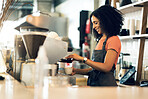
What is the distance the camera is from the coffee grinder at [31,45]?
1615mm

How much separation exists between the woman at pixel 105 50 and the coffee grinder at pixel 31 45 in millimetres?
744

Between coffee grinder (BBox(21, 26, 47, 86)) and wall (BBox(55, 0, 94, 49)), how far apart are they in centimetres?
365

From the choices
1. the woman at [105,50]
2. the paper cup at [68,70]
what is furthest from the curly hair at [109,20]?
the paper cup at [68,70]

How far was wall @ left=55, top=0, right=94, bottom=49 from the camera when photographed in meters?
5.58

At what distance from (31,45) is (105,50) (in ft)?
3.48

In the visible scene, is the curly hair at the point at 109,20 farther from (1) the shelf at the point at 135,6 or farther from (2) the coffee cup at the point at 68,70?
(1) the shelf at the point at 135,6

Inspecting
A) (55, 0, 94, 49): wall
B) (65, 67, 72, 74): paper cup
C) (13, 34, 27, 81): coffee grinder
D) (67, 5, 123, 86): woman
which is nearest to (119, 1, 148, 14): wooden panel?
(67, 5, 123, 86): woman

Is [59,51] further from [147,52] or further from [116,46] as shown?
[147,52]

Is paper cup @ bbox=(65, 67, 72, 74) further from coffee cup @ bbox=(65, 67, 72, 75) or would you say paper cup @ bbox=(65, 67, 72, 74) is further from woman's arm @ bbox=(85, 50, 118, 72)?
woman's arm @ bbox=(85, 50, 118, 72)

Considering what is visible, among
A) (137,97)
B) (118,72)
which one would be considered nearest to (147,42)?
(118,72)

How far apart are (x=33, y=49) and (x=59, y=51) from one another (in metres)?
0.47

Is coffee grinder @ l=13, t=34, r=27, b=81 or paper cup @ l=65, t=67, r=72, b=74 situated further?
paper cup @ l=65, t=67, r=72, b=74

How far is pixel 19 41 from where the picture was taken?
2.11 m

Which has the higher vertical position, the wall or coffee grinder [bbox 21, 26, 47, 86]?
the wall
